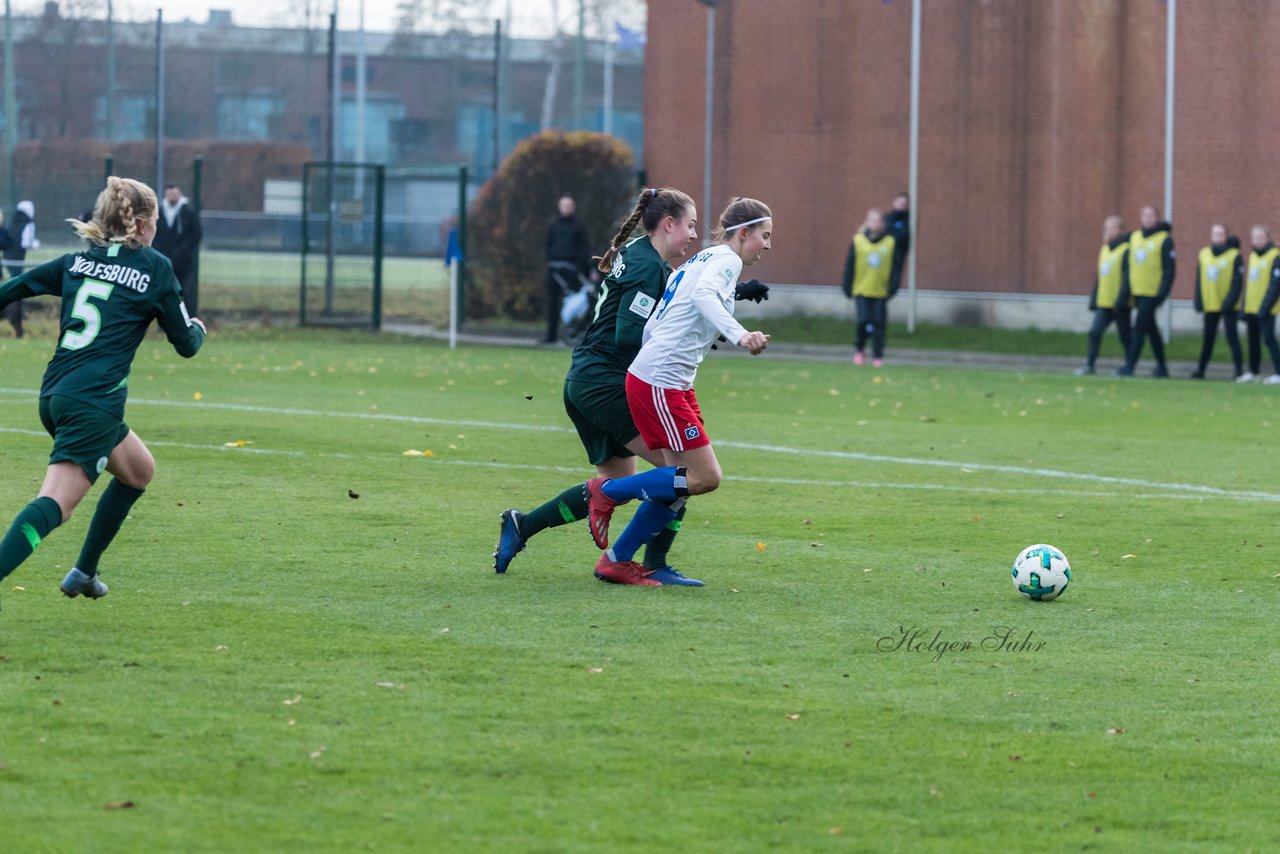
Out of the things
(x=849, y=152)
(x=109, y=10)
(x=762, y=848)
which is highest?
(x=109, y=10)

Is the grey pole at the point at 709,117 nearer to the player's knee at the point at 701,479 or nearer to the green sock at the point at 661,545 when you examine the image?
the green sock at the point at 661,545

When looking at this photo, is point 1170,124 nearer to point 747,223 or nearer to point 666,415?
point 747,223

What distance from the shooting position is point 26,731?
5.16m

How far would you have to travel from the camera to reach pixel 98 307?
6.75m

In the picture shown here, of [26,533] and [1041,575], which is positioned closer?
[26,533]

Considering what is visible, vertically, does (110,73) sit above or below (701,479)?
above

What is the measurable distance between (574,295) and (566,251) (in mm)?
624

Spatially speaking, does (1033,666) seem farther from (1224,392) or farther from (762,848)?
(1224,392)

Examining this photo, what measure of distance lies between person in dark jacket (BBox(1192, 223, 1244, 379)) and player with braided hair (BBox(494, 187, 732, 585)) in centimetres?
1539

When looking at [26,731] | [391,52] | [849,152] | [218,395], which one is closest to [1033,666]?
[26,731]

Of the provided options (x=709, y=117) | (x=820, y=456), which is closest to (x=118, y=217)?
(x=820, y=456)

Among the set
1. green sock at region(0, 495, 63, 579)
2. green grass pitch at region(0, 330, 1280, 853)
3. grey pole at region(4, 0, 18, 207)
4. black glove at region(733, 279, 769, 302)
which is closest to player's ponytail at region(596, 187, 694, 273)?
black glove at region(733, 279, 769, 302)

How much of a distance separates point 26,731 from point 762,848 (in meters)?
2.21
